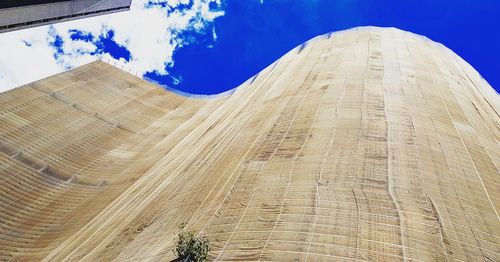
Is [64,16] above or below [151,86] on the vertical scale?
above

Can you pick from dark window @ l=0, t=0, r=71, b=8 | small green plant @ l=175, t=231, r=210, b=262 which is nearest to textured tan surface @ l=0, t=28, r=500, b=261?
small green plant @ l=175, t=231, r=210, b=262

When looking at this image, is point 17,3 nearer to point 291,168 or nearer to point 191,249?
point 291,168

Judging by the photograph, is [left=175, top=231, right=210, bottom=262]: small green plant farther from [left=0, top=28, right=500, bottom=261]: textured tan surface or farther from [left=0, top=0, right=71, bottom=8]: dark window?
[left=0, top=0, right=71, bottom=8]: dark window

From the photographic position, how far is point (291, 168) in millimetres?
9289

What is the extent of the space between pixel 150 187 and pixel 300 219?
631cm

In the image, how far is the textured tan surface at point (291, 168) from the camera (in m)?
7.22

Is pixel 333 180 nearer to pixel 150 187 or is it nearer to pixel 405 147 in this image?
pixel 405 147

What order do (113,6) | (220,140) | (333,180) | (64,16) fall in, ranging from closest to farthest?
1. (333,180)
2. (220,140)
3. (64,16)
4. (113,6)

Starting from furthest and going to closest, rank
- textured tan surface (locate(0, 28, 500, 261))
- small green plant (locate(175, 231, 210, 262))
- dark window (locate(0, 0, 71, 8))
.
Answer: dark window (locate(0, 0, 71, 8))
textured tan surface (locate(0, 28, 500, 261))
small green plant (locate(175, 231, 210, 262))

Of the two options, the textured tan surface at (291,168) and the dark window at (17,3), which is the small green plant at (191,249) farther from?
the dark window at (17,3)

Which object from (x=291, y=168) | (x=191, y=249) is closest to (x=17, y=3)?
(x=291, y=168)

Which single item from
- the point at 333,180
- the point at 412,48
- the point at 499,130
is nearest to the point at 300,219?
the point at 333,180

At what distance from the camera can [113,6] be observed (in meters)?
27.1

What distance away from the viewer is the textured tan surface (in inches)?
284
